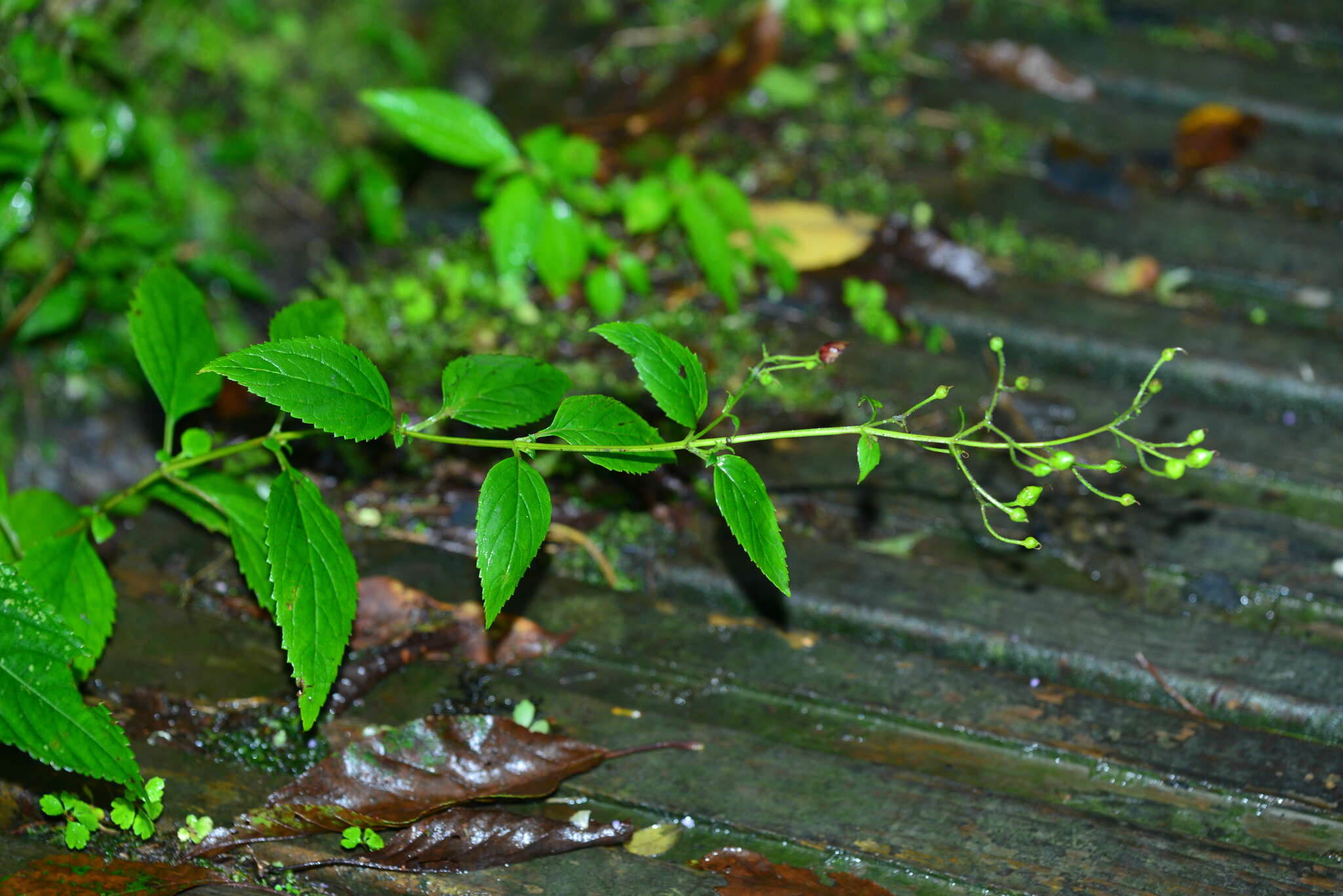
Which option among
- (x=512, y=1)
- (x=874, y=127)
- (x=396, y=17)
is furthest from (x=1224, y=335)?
(x=396, y=17)

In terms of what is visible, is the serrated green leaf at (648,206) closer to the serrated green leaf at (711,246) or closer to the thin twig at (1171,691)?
the serrated green leaf at (711,246)

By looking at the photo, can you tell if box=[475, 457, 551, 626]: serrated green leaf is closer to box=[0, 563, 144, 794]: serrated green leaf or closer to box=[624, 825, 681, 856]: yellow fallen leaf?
box=[624, 825, 681, 856]: yellow fallen leaf

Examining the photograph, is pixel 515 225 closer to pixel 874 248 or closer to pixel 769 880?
pixel 874 248

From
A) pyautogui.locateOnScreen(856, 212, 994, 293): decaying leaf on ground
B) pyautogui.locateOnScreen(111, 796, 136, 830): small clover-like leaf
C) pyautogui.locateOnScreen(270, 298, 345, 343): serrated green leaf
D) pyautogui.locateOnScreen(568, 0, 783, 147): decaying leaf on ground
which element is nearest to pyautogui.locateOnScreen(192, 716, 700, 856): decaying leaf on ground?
pyautogui.locateOnScreen(111, 796, 136, 830): small clover-like leaf

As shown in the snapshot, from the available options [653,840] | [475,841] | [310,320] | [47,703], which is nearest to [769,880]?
[653,840]

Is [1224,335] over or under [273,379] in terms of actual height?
under

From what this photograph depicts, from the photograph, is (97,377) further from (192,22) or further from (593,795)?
(593,795)
